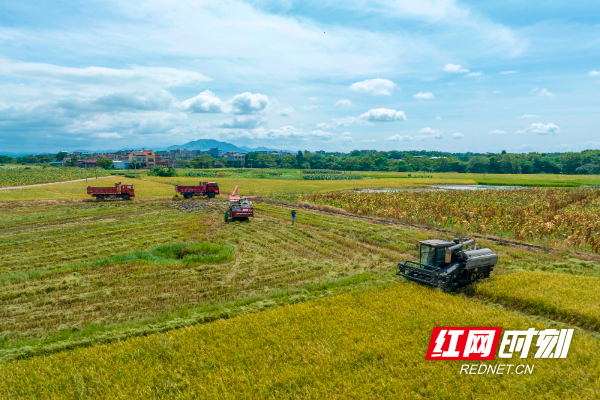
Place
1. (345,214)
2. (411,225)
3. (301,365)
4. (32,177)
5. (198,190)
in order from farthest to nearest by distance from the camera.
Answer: (32,177) → (198,190) → (345,214) → (411,225) → (301,365)

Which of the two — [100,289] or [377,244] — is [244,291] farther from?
[377,244]

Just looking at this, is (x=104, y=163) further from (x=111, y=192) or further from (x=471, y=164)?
(x=471, y=164)

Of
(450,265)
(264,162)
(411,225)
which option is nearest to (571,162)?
(264,162)

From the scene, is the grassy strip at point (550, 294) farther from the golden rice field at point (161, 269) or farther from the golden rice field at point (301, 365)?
the golden rice field at point (161, 269)

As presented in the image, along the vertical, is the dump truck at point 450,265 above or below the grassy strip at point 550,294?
above

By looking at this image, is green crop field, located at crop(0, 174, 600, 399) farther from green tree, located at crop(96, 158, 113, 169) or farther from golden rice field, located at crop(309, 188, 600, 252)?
green tree, located at crop(96, 158, 113, 169)

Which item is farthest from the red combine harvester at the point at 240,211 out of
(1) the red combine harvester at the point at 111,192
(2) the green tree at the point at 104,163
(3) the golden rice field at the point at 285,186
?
(2) the green tree at the point at 104,163

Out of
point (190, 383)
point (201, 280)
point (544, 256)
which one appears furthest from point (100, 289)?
point (544, 256)
